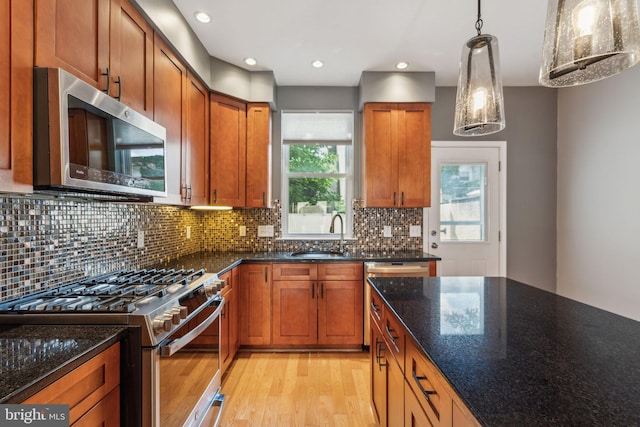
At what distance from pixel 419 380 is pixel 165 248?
7.50 feet

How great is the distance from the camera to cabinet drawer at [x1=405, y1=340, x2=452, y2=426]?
816 mm

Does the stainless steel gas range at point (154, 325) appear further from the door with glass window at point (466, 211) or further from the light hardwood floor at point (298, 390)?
the door with glass window at point (466, 211)

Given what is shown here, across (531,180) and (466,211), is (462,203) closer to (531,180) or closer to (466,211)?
(466,211)

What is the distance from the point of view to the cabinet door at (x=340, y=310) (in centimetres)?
286

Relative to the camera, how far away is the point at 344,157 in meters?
3.50

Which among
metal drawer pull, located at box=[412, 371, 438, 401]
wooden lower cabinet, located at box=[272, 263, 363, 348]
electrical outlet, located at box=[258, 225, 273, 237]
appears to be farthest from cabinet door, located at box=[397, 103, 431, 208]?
metal drawer pull, located at box=[412, 371, 438, 401]

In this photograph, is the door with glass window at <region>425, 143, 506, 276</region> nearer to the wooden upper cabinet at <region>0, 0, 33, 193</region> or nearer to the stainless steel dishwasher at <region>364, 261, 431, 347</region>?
the stainless steel dishwasher at <region>364, 261, 431, 347</region>

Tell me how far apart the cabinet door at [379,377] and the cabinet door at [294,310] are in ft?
3.57

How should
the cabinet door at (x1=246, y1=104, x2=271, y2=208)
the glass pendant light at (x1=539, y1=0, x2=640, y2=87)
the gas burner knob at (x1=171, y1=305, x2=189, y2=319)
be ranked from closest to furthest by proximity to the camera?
the glass pendant light at (x1=539, y1=0, x2=640, y2=87) < the gas burner knob at (x1=171, y1=305, x2=189, y2=319) < the cabinet door at (x1=246, y1=104, x2=271, y2=208)

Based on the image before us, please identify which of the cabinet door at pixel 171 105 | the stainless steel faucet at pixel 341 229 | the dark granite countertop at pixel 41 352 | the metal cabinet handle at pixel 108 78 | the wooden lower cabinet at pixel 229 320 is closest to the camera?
the dark granite countertop at pixel 41 352

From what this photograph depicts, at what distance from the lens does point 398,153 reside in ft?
10.2

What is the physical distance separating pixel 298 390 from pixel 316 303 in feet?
2.50

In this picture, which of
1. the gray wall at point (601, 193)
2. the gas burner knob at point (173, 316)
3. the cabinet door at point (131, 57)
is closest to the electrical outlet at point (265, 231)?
the cabinet door at point (131, 57)

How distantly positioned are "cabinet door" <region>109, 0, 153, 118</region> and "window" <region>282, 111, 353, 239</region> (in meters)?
1.74
